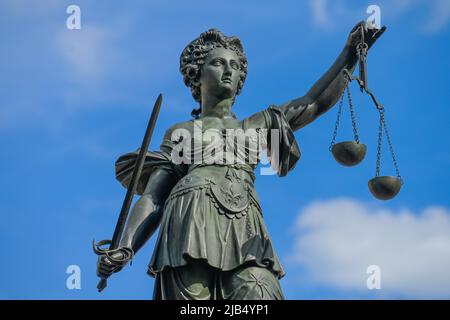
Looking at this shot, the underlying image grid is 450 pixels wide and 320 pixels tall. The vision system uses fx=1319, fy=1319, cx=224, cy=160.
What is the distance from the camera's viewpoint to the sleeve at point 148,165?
55.0 feet

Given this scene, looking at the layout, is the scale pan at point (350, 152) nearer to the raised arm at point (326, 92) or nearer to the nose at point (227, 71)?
the raised arm at point (326, 92)

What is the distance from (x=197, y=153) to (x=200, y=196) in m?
0.78

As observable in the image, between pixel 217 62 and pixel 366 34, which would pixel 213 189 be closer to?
pixel 217 62

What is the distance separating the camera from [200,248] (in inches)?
602

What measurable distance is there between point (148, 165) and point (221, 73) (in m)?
1.52

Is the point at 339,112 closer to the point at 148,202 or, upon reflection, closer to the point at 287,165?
the point at 287,165

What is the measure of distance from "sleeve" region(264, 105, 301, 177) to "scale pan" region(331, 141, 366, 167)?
71 cm

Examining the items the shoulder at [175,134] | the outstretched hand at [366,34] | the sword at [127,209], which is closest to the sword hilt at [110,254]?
the sword at [127,209]

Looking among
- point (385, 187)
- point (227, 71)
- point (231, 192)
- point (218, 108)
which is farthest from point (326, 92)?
point (231, 192)

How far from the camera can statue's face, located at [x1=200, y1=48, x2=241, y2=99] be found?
55.7ft

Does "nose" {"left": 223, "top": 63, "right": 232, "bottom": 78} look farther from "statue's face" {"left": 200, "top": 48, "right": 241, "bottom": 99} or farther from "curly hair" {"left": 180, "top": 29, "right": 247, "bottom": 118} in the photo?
"curly hair" {"left": 180, "top": 29, "right": 247, "bottom": 118}

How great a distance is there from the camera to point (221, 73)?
17.0m

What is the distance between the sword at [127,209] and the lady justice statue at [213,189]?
0.05 m
